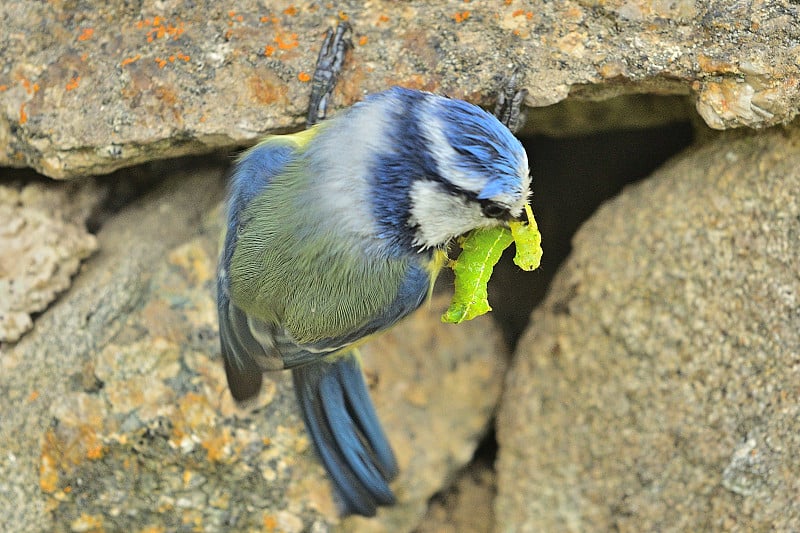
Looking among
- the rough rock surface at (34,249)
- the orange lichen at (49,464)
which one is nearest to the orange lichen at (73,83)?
the rough rock surface at (34,249)

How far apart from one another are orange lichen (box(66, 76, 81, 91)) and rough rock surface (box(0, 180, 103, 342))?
0.43 m

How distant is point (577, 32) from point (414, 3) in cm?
46

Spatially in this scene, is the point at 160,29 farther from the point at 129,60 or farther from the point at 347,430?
the point at 347,430

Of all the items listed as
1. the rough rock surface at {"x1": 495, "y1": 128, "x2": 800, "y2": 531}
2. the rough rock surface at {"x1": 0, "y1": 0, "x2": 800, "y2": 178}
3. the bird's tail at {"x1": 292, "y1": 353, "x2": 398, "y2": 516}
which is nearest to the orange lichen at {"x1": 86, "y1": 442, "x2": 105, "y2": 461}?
the bird's tail at {"x1": 292, "y1": 353, "x2": 398, "y2": 516}

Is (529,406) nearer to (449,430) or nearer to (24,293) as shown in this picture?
(449,430)

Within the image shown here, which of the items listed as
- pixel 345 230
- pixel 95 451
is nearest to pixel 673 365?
pixel 345 230

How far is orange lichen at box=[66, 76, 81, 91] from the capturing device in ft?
7.77

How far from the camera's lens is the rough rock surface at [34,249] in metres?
2.57

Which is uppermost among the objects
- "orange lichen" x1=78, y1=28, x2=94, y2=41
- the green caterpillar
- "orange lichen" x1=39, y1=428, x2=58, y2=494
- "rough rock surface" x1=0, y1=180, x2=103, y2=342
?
"orange lichen" x1=78, y1=28, x2=94, y2=41

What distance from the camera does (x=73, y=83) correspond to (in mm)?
2371

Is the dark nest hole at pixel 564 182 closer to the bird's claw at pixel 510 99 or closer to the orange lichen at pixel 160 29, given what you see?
the bird's claw at pixel 510 99

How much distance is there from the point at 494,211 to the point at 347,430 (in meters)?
0.97

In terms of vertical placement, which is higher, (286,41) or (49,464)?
(286,41)

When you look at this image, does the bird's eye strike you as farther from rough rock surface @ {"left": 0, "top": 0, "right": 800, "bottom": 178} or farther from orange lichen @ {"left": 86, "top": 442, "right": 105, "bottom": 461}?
orange lichen @ {"left": 86, "top": 442, "right": 105, "bottom": 461}
